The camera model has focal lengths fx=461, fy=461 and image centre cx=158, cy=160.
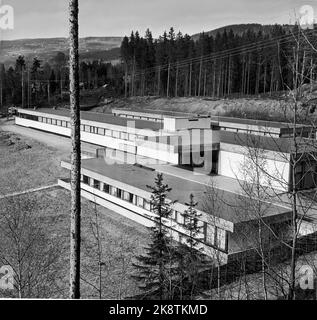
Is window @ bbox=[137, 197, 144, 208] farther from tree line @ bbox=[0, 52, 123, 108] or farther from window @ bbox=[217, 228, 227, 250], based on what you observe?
tree line @ bbox=[0, 52, 123, 108]

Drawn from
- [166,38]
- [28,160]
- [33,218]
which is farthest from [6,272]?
[166,38]

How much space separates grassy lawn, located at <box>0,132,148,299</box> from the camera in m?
10.0

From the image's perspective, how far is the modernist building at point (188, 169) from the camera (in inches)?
432

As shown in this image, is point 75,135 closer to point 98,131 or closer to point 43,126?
point 98,131

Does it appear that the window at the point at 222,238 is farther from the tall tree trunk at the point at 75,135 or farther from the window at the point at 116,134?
the window at the point at 116,134

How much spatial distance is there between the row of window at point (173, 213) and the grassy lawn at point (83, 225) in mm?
638

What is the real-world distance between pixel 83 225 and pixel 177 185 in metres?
3.11

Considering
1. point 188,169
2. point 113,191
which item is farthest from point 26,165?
point 188,169

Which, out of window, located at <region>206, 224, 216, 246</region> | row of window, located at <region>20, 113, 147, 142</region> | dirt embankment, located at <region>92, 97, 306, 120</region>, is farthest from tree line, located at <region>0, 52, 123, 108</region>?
window, located at <region>206, 224, 216, 246</region>

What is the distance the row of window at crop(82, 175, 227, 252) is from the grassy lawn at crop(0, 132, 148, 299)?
638 millimetres

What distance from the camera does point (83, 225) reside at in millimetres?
13539

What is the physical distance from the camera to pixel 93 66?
1906 inches
